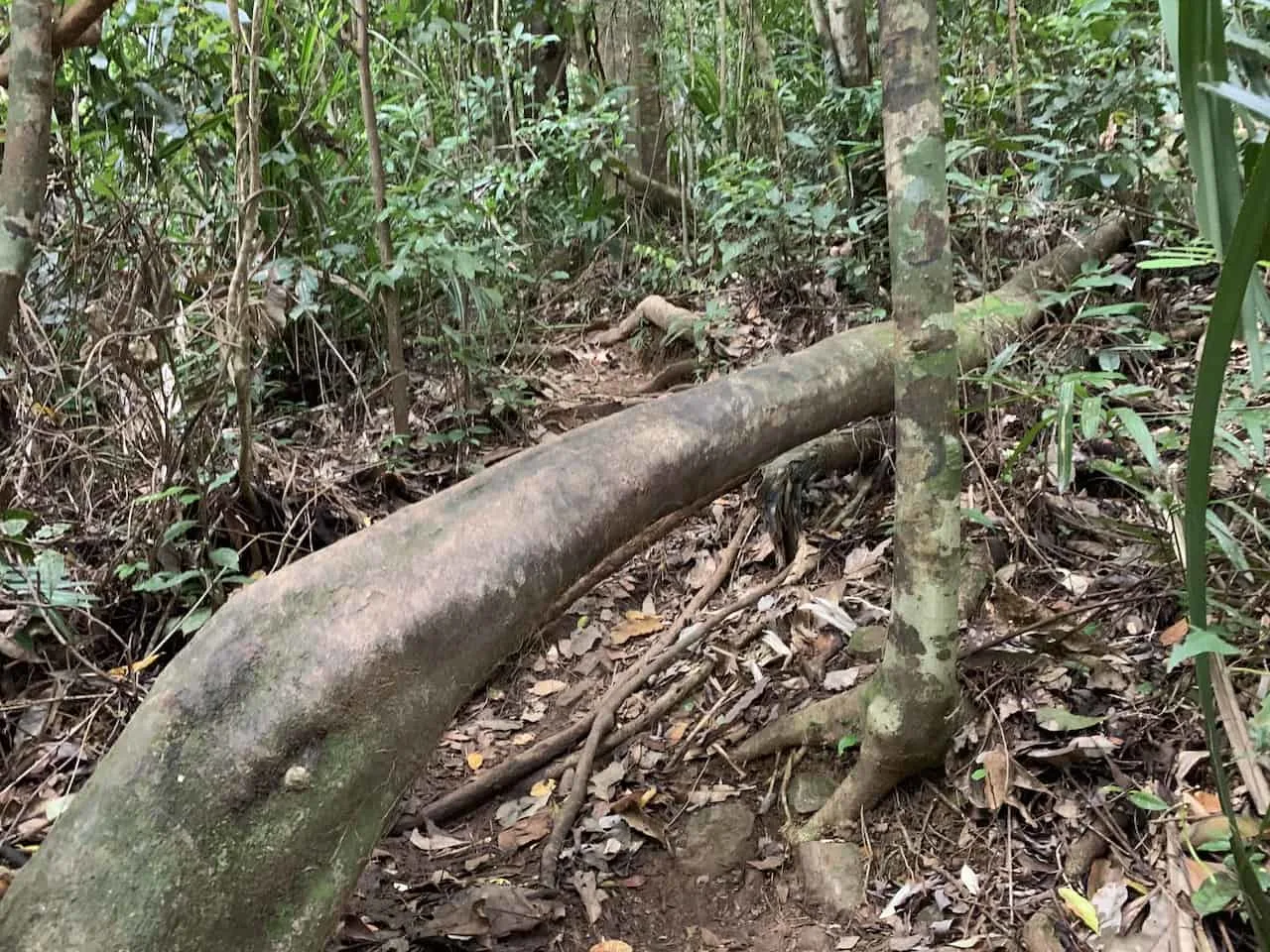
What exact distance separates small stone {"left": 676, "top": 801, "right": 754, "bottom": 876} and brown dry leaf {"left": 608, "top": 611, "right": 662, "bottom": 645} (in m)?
1.12

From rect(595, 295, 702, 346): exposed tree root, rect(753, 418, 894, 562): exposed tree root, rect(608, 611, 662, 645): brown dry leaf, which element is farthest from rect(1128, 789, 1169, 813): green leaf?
rect(595, 295, 702, 346): exposed tree root

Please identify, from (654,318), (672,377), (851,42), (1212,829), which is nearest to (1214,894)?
(1212,829)

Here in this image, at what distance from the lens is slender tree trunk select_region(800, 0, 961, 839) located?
6.56 feet

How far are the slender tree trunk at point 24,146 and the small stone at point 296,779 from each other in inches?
48.3

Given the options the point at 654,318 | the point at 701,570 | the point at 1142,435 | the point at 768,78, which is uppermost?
the point at 768,78

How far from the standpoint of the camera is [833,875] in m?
2.28

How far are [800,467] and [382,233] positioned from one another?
7.01ft

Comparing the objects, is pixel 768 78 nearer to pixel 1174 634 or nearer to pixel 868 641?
pixel 868 641

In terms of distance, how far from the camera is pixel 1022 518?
2.96 metres

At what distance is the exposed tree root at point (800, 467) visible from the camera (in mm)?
3629

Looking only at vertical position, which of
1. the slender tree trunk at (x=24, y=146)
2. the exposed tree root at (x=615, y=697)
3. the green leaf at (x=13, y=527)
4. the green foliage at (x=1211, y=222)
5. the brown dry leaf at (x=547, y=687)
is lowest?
the brown dry leaf at (x=547, y=687)

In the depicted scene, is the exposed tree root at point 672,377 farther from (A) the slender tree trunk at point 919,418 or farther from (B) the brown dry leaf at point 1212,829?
(B) the brown dry leaf at point 1212,829

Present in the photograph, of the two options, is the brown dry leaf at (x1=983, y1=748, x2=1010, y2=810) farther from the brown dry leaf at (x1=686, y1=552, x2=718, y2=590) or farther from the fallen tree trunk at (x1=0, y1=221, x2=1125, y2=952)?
the brown dry leaf at (x1=686, y1=552, x2=718, y2=590)

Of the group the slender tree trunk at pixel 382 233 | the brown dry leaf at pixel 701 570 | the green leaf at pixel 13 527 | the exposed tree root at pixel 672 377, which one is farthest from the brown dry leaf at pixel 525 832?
the exposed tree root at pixel 672 377
